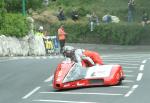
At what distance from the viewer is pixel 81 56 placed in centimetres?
1983

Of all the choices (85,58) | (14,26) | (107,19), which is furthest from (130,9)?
(85,58)

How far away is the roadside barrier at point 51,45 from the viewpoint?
38375 mm

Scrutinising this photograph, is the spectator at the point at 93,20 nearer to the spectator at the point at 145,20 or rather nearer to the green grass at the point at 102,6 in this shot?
the spectator at the point at 145,20

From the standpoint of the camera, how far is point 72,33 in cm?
4938

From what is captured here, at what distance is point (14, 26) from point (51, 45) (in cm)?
306

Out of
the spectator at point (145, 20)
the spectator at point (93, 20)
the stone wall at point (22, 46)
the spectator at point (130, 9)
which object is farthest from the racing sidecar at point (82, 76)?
the spectator at point (130, 9)

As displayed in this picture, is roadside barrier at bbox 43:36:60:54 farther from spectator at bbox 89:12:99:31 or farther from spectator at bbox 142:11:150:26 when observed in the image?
spectator at bbox 142:11:150:26

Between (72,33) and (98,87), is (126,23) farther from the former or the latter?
(98,87)

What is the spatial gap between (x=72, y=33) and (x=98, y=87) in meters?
30.4

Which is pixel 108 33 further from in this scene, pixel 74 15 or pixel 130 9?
pixel 74 15

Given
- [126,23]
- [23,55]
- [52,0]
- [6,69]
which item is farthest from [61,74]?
[52,0]

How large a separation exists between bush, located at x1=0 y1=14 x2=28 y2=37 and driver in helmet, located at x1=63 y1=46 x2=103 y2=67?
16.0 metres

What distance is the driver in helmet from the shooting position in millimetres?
19625

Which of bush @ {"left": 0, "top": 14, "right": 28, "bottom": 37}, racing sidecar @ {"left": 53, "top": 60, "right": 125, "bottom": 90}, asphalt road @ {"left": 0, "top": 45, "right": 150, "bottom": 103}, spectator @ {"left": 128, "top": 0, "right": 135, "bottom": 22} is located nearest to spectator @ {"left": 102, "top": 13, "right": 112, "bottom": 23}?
spectator @ {"left": 128, "top": 0, "right": 135, "bottom": 22}
